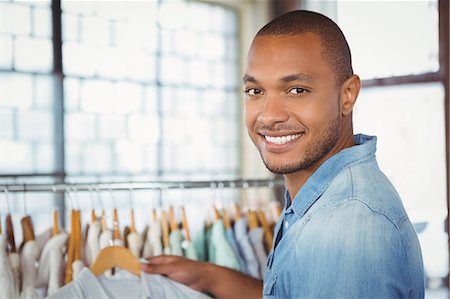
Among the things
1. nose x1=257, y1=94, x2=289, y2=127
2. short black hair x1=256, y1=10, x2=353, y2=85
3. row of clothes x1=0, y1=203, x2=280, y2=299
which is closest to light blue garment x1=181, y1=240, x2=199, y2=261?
row of clothes x1=0, y1=203, x2=280, y2=299

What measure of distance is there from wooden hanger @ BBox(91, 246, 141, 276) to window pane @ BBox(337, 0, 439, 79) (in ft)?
3.71

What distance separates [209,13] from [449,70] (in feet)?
8.11

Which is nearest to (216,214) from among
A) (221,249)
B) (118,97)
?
(221,249)

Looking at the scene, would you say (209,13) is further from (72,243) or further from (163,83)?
(72,243)

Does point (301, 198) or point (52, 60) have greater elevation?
point (52, 60)

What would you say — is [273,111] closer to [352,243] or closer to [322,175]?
[322,175]

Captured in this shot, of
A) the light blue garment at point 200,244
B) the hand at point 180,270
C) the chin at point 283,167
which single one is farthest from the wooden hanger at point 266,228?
the chin at point 283,167

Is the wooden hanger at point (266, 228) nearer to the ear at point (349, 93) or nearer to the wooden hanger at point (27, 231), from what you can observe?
the wooden hanger at point (27, 231)

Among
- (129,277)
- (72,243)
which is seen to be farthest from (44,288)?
(129,277)

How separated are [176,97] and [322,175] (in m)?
3.22

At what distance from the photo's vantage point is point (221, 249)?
1.92 metres

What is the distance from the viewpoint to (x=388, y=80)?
2.63 meters

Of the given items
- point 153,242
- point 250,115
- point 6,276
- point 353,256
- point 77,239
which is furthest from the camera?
point 153,242

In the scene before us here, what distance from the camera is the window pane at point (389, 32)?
2271 mm
